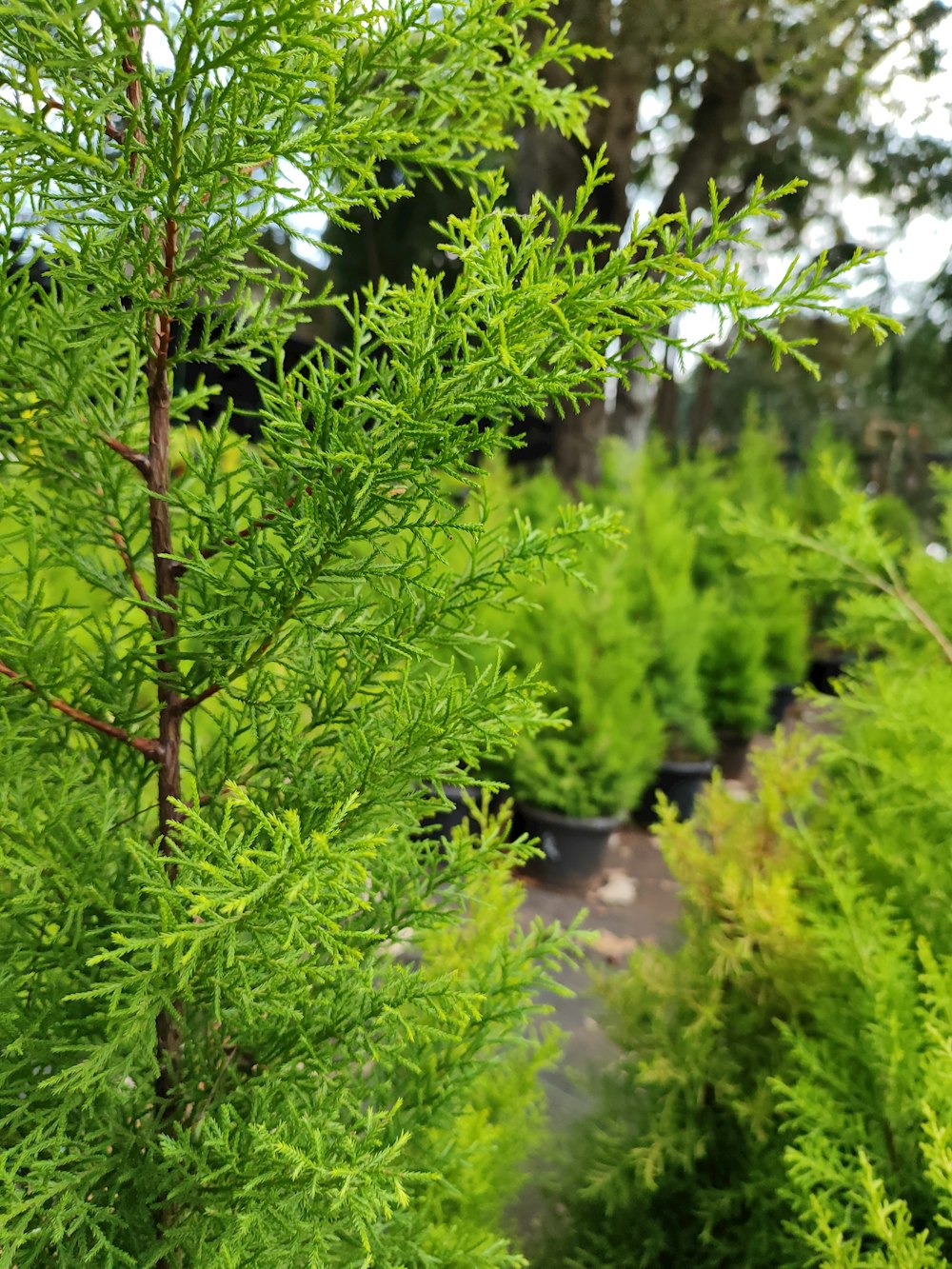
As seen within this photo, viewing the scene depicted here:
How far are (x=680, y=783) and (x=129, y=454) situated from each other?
13.4ft

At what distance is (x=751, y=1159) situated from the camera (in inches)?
62.5

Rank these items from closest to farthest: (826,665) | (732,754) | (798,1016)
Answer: (798,1016) < (732,754) < (826,665)

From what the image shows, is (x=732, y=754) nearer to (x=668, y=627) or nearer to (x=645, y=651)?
(x=668, y=627)

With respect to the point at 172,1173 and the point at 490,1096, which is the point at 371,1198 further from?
the point at 490,1096

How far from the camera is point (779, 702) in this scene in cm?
593

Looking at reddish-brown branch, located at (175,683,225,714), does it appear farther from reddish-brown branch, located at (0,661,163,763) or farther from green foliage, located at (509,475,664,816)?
green foliage, located at (509,475,664,816)

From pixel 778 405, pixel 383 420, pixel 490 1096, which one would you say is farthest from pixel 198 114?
pixel 778 405

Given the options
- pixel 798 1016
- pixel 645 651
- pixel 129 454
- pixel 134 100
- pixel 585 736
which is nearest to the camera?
pixel 134 100

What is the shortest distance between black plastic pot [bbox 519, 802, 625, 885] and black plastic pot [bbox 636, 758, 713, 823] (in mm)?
657

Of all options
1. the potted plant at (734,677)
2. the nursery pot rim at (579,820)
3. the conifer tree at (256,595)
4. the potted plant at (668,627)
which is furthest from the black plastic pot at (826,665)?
the conifer tree at (256,595)

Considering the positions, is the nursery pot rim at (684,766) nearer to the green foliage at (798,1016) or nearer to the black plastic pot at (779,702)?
the black plastic pot at (779,702)

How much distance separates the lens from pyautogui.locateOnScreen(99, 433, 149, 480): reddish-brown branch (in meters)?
0.86

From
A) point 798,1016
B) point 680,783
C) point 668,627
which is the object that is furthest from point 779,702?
point 798,1016

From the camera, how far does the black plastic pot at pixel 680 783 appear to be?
4.46m
